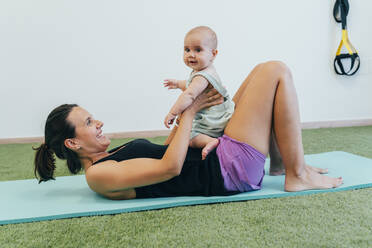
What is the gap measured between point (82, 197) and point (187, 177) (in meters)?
0.58

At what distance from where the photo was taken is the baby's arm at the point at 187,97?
143cm

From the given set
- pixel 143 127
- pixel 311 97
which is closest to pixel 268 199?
pixel 143 127

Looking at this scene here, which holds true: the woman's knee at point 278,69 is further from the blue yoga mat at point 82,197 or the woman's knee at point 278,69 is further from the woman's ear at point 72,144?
the woman's ear at point 72,144

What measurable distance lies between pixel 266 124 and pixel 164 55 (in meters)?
2.38

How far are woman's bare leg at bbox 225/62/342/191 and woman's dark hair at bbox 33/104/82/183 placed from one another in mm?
779

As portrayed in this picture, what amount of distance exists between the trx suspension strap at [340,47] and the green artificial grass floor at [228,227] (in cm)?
271

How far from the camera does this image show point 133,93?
368cm

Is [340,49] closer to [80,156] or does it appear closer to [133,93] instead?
[133,93]

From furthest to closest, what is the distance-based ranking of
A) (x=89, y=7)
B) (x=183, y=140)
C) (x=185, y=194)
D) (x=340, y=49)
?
1. (x=340, y=49)
2. (x=89, y=7)
3. (x=185, y=194)
4. (x=183, y=140)

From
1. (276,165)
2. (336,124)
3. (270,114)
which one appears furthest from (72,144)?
(336,124)

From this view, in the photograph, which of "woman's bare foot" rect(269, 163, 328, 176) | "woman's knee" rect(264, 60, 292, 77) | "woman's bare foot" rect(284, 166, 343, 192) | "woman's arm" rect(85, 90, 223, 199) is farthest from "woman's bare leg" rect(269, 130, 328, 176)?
"woman's arm" rect(85, 90, 223, 199)

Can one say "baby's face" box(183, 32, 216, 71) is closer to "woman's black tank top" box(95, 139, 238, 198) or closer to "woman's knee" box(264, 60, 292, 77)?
"woman's knee" box(264, 60, 292, 77)

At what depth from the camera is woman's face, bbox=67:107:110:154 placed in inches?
60.7

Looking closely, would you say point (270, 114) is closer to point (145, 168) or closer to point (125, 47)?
point (145, 168)
